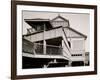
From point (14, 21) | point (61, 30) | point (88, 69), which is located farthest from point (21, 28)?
point (88, 69)

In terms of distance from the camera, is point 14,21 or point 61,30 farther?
point 61,30

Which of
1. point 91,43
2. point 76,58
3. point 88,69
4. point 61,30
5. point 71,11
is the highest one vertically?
point 71,11

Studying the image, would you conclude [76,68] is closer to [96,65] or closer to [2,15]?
[96,65]

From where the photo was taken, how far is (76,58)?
5.36ft

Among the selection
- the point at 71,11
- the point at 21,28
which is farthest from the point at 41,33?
the point at 71,11

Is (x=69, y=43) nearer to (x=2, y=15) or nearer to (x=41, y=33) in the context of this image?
(x=41, y=33)

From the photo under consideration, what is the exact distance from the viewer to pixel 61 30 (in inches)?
63.2

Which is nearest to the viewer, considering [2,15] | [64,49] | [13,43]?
[2,15]

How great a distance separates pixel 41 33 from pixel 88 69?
1.78 feet

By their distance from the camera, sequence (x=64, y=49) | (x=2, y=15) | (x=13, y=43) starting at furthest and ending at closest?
(x=64, y=49), (x=13, y=43), (x=2, y=15)

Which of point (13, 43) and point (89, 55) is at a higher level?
point (13, 43)

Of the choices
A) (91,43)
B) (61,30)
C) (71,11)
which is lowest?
(91,43)

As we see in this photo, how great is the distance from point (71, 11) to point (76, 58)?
0.42m

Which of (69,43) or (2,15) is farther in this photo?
(69,43)
